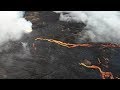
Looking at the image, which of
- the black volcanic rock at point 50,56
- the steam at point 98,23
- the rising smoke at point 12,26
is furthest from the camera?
the steam at point 98,23

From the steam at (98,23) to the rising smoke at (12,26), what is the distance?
75 cm

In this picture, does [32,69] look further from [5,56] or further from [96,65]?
[96,65]

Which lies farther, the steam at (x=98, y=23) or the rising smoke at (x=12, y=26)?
the steam at (x=98, y=23)

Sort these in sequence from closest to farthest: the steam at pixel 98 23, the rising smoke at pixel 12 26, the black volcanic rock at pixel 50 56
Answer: the black volcanic rock at pixel 50 56 < the rising smoke at pixel 12 26 < the steam at pixel 98 23

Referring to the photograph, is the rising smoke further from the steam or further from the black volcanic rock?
the steam

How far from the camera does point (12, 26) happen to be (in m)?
5.30

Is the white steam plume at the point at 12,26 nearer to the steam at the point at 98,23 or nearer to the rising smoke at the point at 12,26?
the rising smoke at the point at 12,26

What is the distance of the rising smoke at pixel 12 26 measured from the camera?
5.05 m

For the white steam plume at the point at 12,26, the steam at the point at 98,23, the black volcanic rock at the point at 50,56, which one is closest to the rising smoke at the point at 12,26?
the white steam plume at the point at 12,26

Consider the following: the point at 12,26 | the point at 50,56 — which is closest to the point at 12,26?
the point at 12,26

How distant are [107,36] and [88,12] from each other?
624 millimetres

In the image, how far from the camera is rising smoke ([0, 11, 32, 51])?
505 centimetres
